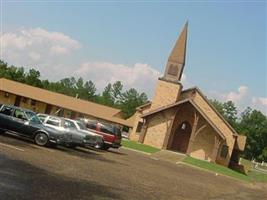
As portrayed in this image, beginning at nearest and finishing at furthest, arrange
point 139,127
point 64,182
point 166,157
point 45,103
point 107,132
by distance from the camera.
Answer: point 64,182 → point 107,132 → point 166,157 → point 139,127 → point 45,103

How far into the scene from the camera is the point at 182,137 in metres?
53.4

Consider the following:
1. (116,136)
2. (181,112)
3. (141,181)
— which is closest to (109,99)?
(181,112)

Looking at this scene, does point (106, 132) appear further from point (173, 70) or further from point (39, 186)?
point (173, 70)

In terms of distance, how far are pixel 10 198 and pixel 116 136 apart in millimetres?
20324

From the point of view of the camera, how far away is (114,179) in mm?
16141

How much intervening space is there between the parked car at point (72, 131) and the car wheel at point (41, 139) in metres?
0.68

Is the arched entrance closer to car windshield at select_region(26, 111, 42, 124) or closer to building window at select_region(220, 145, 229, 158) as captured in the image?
building window at select_region(220, 145, 229, 158)

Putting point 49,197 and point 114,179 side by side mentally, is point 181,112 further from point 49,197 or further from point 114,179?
point 49,197

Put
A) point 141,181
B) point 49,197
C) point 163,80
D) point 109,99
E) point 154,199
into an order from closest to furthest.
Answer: point 49,197
point 154,199
point 141,181
point 163,80
point 109,99

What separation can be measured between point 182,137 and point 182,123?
1684mm

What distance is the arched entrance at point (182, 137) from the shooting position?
53.0 metres

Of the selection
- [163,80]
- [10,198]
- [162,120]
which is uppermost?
[163,80]

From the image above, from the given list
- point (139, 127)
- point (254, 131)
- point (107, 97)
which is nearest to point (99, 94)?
point (107, 97)

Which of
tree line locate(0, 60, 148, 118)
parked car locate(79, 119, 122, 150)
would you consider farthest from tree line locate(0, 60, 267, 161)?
parked car locate(79, 119, 122, 150)
